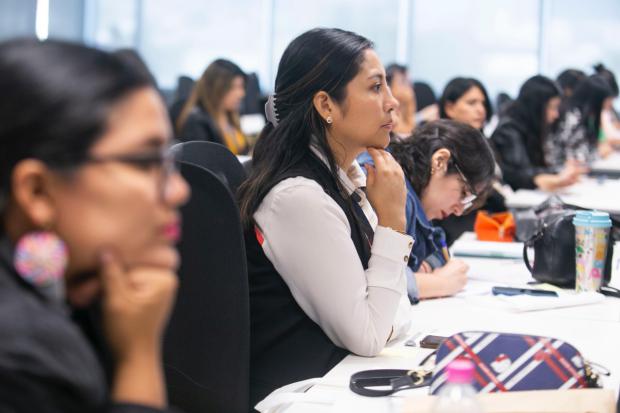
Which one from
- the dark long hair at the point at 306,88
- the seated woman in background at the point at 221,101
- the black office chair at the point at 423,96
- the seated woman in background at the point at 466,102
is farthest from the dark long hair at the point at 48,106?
the black office chair at the point at 423,96

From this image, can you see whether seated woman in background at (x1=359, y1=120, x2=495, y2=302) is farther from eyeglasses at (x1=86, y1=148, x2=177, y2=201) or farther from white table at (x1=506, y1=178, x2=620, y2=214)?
eyeglasses at (x1=86, y1=148, x2=177, y2=201)

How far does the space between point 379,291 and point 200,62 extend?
7299mm

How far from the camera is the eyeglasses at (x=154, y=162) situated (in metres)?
0.80

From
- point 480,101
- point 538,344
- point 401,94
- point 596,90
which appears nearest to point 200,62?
point 401,94

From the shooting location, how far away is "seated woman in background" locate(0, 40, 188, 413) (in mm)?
777

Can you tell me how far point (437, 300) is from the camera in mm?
2119

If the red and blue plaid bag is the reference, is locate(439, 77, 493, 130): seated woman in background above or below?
above

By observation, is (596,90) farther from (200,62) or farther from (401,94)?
(200,62)

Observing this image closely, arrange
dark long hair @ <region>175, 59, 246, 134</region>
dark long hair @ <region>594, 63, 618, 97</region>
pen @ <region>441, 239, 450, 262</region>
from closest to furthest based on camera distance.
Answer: pen @ <region>441, 239, 450, 262</region> → dark long hair @ <region>175, 59, 246, 134</region> → dark long hair @ <region>594, 63, 618, 97</region>

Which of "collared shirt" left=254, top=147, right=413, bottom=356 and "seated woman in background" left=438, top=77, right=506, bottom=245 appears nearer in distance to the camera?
"collared shirt" left=254, top=147, right=413, bottom=356

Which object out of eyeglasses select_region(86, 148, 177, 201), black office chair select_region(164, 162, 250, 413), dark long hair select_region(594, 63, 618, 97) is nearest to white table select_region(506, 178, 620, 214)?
black office chair select_region(164, 162, 250, 413)

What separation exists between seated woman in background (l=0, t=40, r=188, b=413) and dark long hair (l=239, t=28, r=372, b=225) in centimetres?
96

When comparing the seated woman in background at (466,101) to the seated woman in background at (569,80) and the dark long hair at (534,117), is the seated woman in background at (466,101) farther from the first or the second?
the seated woman in background at (569,80)

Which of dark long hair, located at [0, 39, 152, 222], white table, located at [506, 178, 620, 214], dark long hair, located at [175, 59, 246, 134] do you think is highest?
dark long hair, located at [0, 39, 152, 222]
